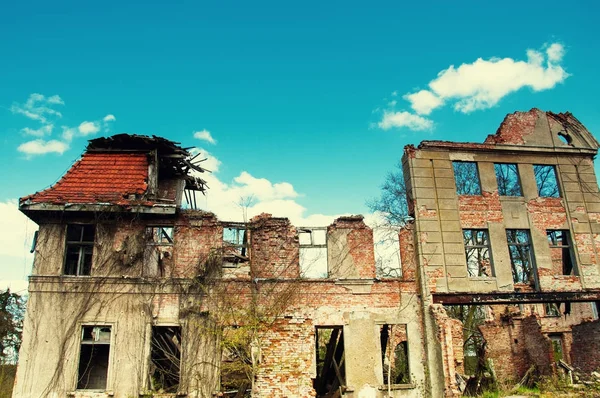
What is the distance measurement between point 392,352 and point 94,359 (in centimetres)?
978

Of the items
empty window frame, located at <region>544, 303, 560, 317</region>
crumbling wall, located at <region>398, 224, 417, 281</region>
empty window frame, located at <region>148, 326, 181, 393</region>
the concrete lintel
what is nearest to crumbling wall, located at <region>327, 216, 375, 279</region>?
crumbling wall, located at <region>398, 224, 417, 281</region>

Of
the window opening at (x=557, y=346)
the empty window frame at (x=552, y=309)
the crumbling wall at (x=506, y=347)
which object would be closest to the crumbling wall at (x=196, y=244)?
the crumbling wall at (x=506, y=347)

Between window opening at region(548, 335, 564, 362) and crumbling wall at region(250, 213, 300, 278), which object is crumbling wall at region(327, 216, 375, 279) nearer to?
crumbling wall at region(250, 213, 300, 278)

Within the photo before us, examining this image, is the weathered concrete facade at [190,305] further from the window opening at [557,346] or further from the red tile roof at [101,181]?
the window opening at [557,346]

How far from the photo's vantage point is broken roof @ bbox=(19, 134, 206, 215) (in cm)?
1368

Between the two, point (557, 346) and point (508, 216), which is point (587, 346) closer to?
point (557, 346)

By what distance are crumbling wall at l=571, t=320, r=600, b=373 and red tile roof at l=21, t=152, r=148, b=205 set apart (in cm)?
1656

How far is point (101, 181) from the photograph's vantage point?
14.7 meters

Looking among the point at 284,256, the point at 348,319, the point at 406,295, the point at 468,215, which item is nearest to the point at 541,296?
the point at 468,215

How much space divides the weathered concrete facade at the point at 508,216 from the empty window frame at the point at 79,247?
1020 centimetres

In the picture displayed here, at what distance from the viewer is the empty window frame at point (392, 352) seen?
45.3ft

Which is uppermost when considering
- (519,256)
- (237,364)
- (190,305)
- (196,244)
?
(519,256)

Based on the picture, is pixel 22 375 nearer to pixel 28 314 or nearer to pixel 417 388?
pixel 28 314

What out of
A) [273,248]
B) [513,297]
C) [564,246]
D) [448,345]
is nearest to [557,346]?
[564,246]
